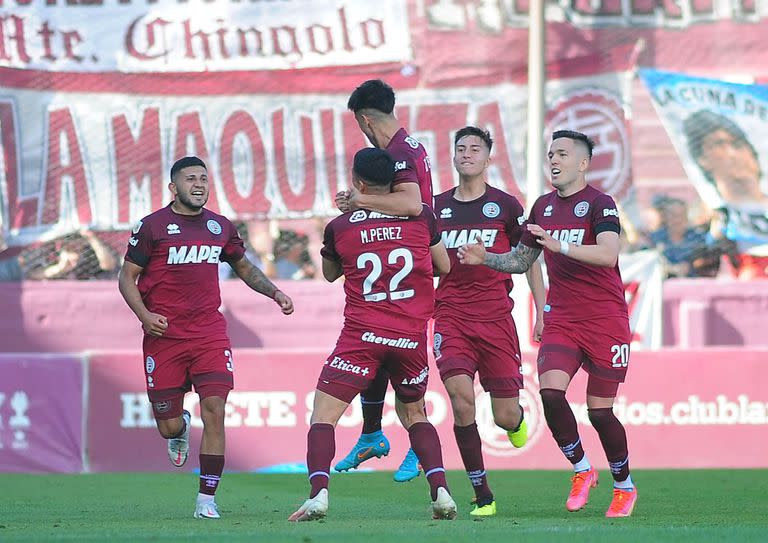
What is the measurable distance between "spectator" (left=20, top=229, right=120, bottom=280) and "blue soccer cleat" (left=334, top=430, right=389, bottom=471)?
22.1ft

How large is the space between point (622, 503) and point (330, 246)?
7.41ft

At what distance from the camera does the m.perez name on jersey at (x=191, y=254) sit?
8.47 metres

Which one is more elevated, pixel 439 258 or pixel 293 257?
pixel 293 257

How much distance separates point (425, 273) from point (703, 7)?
9.55 m

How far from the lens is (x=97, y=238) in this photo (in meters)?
15.1

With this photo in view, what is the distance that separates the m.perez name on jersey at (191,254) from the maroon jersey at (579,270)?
1919 millimetres

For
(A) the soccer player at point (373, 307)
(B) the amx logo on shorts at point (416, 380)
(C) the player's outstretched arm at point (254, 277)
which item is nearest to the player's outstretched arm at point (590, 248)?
(A) the soccer player at point (373, 307)

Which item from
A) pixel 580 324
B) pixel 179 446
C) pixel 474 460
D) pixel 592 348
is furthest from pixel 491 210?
pixel 179 446

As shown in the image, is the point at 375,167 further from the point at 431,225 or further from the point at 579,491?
the point at 579,491

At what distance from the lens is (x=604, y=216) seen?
313 inches

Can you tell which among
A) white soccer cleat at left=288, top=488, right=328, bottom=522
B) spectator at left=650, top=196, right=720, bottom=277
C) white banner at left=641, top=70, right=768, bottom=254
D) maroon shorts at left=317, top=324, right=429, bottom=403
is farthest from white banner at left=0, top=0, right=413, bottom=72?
white soccer cleat at left=288, top=488, right=328, bottom=522

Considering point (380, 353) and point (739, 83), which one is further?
point (739, 83)

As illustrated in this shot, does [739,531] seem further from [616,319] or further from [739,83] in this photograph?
[739,83]

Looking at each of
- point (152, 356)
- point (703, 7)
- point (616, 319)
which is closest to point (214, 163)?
point (703, 7)
